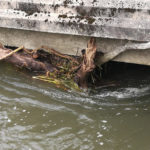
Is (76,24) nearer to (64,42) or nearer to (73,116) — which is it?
(64,42)

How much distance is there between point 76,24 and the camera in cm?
432

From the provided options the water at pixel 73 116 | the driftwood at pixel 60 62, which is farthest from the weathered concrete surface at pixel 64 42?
the water at pixel 73 116

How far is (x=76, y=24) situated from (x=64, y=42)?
62cm

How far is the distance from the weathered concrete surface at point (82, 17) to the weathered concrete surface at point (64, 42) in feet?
0.94

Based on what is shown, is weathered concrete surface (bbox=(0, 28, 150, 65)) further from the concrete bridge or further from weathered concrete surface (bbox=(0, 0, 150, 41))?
weathered concrete surface (bbox=(0, 0, 150, 41))

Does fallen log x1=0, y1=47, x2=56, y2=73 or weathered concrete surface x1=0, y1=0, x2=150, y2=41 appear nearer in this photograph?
weathered concrete surface x1=0, y1=0, x2=150, y2=41

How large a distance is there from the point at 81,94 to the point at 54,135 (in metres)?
1.14

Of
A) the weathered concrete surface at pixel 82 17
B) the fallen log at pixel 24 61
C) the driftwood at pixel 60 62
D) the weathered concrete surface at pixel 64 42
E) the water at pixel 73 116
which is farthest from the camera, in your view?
the fallen log at pixel 24 61

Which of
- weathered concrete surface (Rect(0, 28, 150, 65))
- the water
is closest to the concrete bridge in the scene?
weathered concrete surface (Rect(0, 28, 150, 65))

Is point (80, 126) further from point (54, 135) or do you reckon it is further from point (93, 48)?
point (93, 48)

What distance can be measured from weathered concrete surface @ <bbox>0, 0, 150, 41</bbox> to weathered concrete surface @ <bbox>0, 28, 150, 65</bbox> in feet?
0.94

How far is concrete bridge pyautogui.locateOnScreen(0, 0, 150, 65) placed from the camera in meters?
3.95

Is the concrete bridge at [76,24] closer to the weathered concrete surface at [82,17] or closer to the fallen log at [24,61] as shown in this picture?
the weathered concrete surface at [82,17]

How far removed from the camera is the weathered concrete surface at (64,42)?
172 inches
